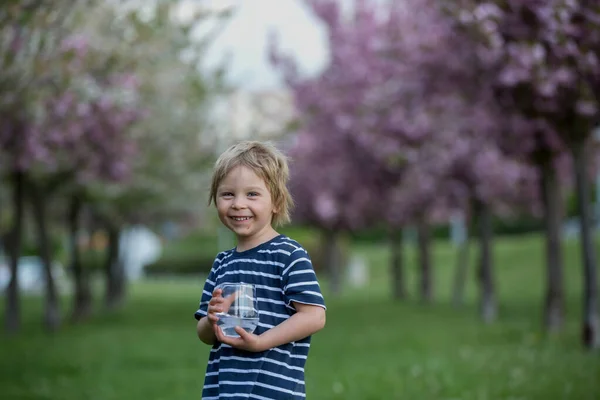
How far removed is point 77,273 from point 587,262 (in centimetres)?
1592

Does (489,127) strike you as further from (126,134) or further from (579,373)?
(579,373)

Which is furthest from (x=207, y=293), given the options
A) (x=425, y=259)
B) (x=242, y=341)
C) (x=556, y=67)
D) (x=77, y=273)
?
(x=425, y=259)

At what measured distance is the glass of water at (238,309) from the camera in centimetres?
394

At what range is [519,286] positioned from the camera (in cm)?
3812

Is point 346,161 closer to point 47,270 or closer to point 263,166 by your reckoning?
point 47,270

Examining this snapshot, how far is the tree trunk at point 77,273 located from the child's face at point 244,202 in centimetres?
2186

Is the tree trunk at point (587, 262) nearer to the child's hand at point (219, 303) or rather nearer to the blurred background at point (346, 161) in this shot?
the blurred background at point (346, 161)

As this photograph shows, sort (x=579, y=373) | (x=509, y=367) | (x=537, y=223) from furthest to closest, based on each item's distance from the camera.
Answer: (x=537, y=223) < (x=509, y=367) < (x=579, y=373)

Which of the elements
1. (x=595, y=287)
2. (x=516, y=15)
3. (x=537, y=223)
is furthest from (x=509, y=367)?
(x=537, y=223)

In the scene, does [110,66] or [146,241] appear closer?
[110,66]

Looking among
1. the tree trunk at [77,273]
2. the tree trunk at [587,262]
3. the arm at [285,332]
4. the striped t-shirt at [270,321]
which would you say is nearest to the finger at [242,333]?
the arm at [285,332]

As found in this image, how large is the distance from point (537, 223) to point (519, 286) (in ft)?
51.9

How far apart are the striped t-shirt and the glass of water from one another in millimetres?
136

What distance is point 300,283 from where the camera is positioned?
4.07 metres
